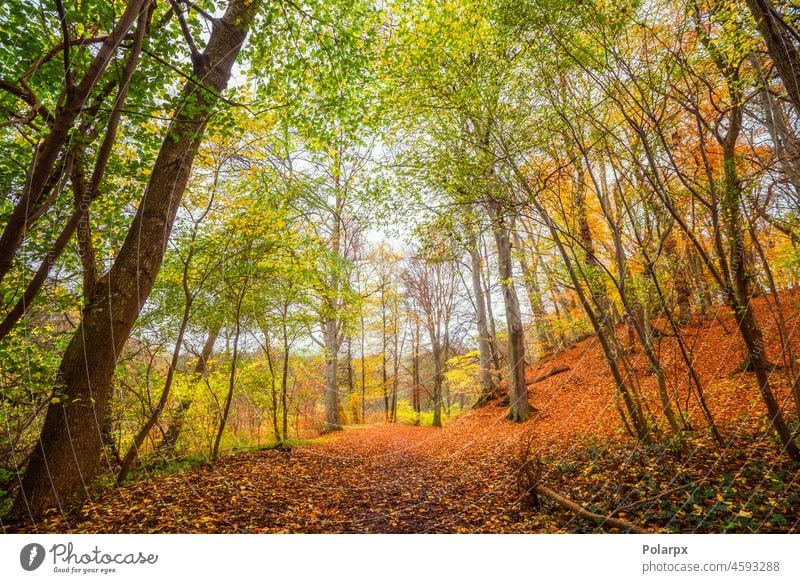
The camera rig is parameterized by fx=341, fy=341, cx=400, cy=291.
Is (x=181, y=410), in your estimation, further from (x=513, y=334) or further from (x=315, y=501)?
(x=513, y=334)

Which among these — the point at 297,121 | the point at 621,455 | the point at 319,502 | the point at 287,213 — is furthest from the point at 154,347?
the point at 621,455

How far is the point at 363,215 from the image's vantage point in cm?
406

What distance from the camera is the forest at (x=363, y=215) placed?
201 centimetres

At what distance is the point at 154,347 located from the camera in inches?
133

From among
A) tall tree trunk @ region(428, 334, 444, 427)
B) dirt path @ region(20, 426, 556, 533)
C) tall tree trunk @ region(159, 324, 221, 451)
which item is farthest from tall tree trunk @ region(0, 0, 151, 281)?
tall tree trunk @ region(428, 334, 444, 427)

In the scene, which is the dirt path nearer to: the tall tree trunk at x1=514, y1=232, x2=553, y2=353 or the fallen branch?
the fallen branch

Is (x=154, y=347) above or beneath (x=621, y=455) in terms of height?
above

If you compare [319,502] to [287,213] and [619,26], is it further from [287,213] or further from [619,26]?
[619,26]

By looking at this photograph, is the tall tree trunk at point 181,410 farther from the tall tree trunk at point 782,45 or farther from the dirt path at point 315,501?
the tall tree trunk at point 782,45

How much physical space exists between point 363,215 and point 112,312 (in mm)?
2524

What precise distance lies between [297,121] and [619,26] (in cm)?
251

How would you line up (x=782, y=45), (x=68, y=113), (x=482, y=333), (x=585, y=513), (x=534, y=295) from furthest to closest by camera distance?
(x=482, y=333), (x=534, y=295), (x=585, y=513), (x=782, y=45), (x=68, y=113)

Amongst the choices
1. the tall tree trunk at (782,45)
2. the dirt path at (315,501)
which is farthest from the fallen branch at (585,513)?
the tall tree trunk at (782,45)

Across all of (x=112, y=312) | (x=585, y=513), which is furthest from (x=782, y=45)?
(x=112, y=312)
